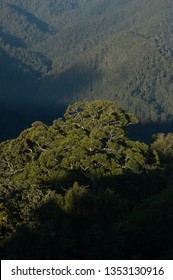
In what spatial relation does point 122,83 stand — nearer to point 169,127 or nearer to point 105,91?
point 105,91

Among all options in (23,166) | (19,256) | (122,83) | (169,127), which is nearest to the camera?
(19,256)

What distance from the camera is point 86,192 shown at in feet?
88.2

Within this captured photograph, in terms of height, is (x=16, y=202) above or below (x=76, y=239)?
above

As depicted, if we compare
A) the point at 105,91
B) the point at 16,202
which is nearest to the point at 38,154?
the point at 16,202

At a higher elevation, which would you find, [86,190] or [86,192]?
[86,190]

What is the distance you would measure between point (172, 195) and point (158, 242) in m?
3.70

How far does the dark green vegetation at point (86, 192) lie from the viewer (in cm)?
2259

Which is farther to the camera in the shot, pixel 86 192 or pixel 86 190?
pixel 86 190

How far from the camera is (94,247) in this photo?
2239cm

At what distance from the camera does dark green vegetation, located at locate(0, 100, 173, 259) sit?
22.6 meters

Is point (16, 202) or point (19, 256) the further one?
point (16, 202)

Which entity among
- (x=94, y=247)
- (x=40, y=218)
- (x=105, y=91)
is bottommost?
(x=94, y=247)
